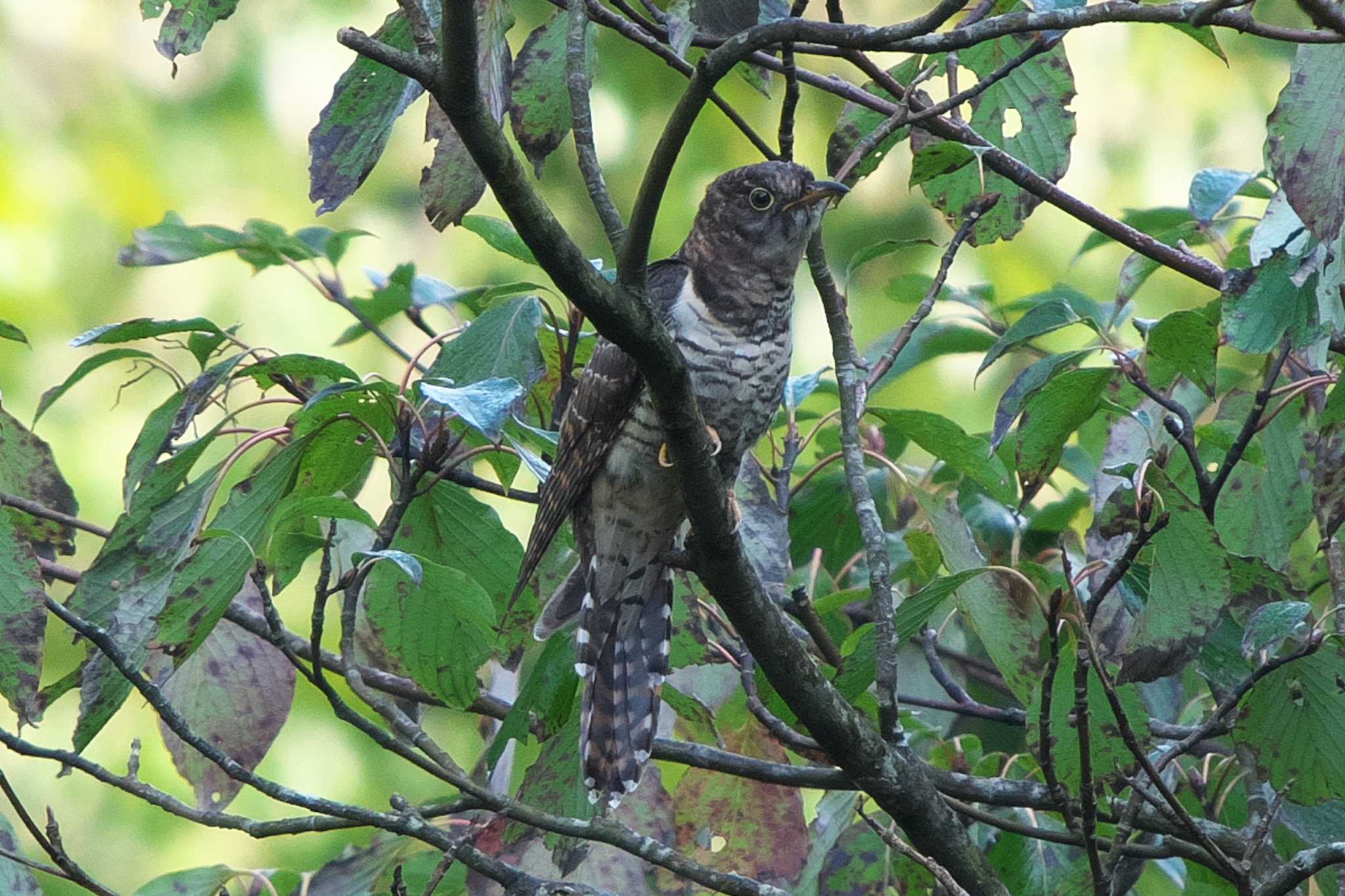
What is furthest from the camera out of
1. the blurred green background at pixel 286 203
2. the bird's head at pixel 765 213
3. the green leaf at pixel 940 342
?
the blurred green background at pixel 286 203

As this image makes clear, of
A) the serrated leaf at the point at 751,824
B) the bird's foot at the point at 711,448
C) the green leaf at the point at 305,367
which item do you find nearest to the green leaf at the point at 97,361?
the green leaf at the point at 305,367

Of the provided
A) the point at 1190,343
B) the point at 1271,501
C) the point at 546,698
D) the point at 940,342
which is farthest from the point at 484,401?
the point at 940,342

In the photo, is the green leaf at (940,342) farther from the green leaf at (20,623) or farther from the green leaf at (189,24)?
the green leaf at (20,623)

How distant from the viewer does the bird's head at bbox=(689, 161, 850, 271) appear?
230cm

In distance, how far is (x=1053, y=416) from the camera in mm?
1921

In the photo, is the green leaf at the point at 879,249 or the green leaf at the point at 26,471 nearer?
the green leaf at the point at 26,471

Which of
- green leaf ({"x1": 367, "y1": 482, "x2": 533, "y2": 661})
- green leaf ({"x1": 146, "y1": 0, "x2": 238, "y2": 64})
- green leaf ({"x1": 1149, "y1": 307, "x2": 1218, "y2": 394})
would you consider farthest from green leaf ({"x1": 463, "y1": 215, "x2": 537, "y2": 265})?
green leaf ({"x1": 1149, "y1": 307, "x2": 1218, "y2": 394})

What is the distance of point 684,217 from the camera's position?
4672mm

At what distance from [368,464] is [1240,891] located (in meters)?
1.18

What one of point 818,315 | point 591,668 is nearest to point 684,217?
point 818,315

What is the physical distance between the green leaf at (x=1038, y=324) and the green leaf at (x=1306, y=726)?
56 centimetres

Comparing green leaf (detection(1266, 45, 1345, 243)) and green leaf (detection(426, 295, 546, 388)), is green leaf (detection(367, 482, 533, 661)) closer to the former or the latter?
green leaf (detection(426, 295, 546, 388))

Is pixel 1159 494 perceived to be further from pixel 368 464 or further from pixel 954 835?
pixel 368 464

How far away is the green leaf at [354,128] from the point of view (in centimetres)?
165
